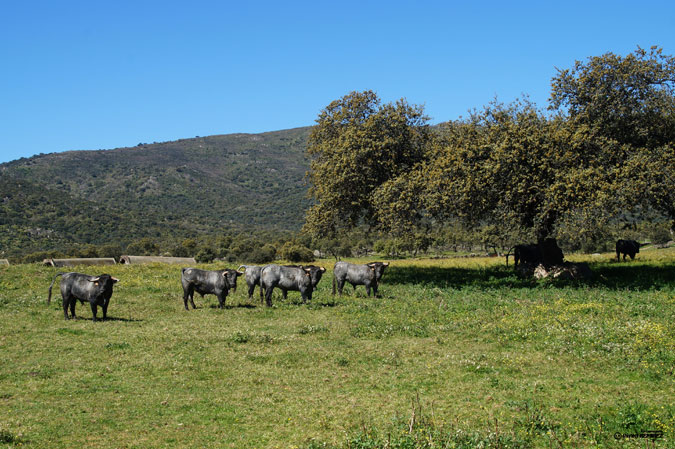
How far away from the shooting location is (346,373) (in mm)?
13633

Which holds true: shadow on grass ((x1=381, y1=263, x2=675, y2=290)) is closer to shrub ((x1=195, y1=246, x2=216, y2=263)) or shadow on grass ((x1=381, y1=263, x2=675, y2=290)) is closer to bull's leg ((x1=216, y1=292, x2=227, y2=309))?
bull's leg ((x1=216, y1=292, x2=227, y2=309))

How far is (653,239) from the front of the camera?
81.6 meters

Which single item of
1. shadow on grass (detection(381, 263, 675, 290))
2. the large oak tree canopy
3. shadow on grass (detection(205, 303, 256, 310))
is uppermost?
the large oak tree canopy

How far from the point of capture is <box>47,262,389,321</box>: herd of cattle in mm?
20328

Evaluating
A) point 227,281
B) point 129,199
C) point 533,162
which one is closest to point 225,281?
point 227,281

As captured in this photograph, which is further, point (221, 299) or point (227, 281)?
point (227, 281)

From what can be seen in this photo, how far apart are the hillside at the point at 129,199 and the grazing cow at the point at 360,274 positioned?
65.6 metres

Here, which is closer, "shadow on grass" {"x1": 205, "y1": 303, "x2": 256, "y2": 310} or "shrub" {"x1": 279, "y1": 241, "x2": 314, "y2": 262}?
"shadow on grass" {"x1": 205, "y1": 303, "x2": 256, "y2": 310}

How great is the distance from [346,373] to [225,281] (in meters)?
10.9

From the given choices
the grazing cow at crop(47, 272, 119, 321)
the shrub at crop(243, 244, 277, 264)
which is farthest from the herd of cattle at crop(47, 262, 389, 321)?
the shrub at crop(243, 244, 277, 264)

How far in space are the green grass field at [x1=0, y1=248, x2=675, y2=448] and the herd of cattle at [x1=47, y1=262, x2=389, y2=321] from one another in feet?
2.95

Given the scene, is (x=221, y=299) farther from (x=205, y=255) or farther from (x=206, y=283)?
(x=205, y=255)

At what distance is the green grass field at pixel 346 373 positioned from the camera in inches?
380

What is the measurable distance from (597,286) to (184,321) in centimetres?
1926
